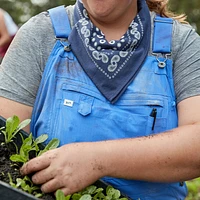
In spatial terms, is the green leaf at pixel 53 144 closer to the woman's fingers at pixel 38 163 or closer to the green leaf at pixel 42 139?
the green leaf at pixel 42 139

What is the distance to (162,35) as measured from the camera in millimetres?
2277

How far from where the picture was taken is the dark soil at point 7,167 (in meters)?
1.81

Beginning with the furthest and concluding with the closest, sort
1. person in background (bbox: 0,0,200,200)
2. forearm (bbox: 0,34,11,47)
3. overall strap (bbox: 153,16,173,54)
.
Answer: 1. forearm (bbox: 0,34,11,47)
2. overall strap (bbox: 153,16,173,54)
3. person in background (bbox: 0,0,200,200)

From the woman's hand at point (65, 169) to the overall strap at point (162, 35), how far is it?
574 mm

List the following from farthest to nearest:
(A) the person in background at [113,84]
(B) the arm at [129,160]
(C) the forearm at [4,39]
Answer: (C) the forearm at [4,39] → (A) the person in background at [113,84] → (B) the arm at [129,160]

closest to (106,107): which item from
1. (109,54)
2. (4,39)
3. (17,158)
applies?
(109,54)

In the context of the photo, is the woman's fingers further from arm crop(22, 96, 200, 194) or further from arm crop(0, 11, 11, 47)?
arm crop(0, 11, 11, 47)

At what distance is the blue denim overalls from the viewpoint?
2.14m

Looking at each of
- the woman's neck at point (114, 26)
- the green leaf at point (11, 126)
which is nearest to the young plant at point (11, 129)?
the green leaf at point (11, 126)

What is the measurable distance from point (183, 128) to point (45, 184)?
1.82 feet

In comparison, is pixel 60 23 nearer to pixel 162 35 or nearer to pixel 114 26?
pixel 114 26

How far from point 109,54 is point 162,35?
0.23 m

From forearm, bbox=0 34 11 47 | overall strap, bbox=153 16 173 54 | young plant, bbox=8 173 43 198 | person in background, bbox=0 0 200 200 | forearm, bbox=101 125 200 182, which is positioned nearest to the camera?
young plant, bbox=8 173 43 198

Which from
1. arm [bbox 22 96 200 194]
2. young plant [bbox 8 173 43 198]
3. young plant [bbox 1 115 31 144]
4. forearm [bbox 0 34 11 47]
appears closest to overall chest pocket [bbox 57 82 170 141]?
arm [bbox 22 96 200 194]
